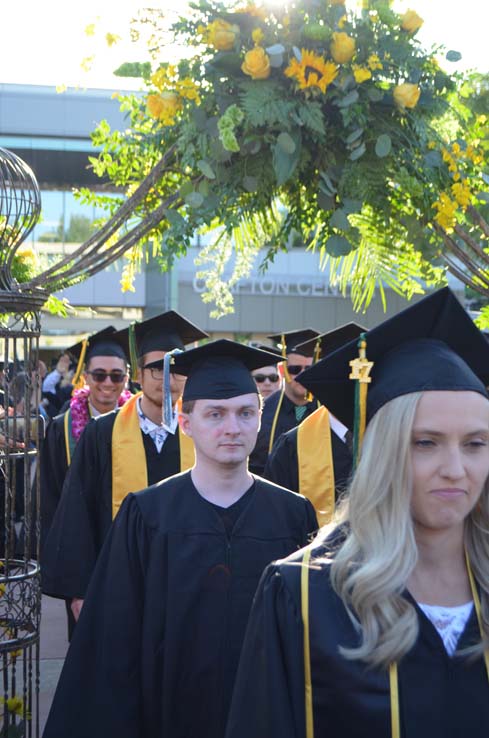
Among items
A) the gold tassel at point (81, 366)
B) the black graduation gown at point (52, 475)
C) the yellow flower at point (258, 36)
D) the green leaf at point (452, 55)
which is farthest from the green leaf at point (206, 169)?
the gold tassel at point (81, 366)

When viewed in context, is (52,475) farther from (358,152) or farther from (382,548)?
(382,548)

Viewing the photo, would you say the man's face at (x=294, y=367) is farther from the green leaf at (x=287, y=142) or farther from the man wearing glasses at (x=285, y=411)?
the green leaf at (x=287, y=142)

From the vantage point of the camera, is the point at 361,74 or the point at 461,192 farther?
the point at 461,192

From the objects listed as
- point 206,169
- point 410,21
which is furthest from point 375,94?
point 206,169

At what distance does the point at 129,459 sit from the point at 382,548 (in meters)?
3.17

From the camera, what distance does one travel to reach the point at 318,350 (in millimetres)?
6316

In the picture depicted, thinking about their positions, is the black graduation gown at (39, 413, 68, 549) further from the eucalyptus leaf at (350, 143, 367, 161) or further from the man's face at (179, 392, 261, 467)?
the eucalyptus leaf at (350, 143, 367, 161)

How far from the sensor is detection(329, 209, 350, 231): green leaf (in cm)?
399

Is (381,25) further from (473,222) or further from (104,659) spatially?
(104,659)

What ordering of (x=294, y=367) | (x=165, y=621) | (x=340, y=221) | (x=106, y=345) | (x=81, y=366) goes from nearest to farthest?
(x=165, y=621)
(x=340, y=221)
(x=106, y=345)
(x=81, y=366)
(x=294, y=367)

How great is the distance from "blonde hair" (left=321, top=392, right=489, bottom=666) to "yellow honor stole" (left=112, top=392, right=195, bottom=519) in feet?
9.93

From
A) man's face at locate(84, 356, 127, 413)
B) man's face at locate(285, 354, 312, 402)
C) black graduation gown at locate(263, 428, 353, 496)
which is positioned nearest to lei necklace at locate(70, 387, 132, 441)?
man's face at locate(84, 356, 127, 413)

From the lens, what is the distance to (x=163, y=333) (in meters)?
5.90

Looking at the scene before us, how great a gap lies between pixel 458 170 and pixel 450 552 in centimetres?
241
